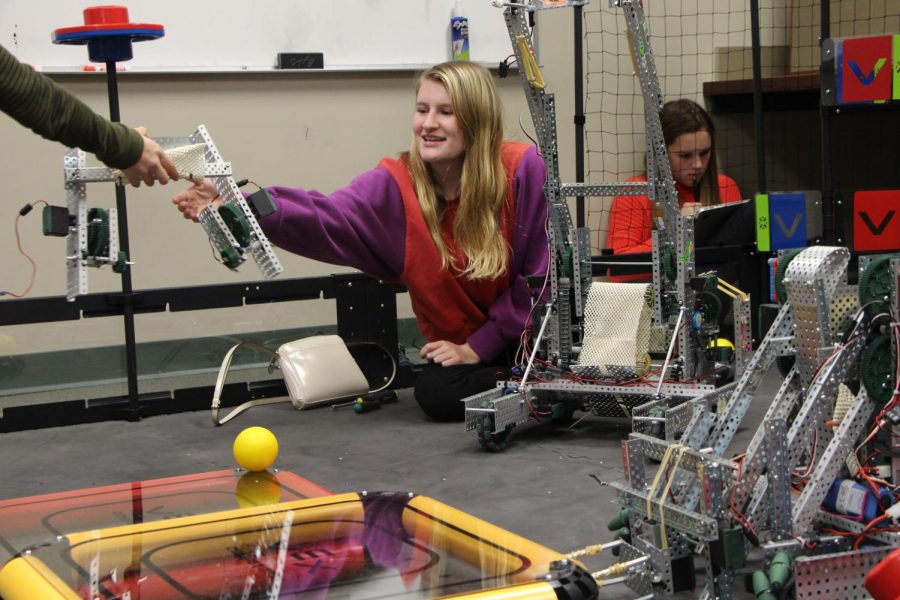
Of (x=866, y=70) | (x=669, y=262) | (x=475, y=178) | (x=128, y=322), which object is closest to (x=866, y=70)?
(x=866, y=70)

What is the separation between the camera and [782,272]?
286 cm

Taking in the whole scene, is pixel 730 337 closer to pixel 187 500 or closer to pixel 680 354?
pixel 680 354

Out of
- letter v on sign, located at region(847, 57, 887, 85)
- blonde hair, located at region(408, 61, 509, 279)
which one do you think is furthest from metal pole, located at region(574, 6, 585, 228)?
letter v on sign, located at region(847, 57, 887, 85)

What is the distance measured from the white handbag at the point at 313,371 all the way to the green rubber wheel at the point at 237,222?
1.43 m

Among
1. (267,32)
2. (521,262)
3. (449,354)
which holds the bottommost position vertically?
(449,354)

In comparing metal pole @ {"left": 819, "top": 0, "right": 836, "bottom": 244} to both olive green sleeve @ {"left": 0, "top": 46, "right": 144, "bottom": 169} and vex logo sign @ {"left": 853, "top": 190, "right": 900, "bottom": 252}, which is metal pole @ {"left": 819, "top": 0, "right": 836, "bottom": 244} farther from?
olive green sleeve @ {"left": 0, "top": 46, "right": 144, "bottom": 169}

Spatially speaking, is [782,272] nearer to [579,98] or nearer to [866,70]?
[866,70]

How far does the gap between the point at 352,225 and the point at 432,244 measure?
11.9 inches

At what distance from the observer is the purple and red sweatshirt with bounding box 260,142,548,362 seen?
14.3 ft

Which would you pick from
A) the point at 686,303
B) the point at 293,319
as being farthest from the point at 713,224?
the point at 293,319

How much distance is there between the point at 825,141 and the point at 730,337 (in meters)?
0.95

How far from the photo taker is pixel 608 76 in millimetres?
6039

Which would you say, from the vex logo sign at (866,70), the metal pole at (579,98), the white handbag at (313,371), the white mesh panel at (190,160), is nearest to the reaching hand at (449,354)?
the white handbag at (313,371)

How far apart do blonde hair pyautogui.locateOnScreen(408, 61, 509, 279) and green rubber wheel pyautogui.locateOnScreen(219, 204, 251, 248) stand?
1273mm
